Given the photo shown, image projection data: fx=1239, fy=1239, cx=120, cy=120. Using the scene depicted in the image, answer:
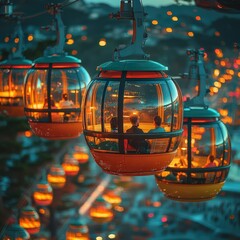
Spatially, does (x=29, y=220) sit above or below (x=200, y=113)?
below

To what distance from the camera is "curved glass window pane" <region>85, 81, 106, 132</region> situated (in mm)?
7984

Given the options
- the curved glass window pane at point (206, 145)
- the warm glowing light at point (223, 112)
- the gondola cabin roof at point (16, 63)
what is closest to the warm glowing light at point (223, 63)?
the warm glowing light at point (223, 112)

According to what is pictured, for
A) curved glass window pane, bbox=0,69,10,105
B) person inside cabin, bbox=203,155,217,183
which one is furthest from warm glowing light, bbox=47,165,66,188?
person inside cabin, bbox=203,155,217,183

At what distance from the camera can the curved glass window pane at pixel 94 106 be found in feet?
26.2

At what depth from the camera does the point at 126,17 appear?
8.17 meters

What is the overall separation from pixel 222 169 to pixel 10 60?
3549 mm

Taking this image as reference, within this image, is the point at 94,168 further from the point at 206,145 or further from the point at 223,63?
the point at 206,145

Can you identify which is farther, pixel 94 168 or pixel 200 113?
pixel 94 168

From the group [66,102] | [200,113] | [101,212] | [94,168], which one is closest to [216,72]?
[101,212]

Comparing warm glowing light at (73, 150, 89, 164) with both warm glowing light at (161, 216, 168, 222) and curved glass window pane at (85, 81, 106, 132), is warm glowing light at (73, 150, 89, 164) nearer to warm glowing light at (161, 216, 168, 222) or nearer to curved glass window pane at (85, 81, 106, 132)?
warm glowing light at (161, 216, 168, 222)

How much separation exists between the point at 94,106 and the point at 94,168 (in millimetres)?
42098

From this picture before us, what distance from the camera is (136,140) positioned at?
796 cm

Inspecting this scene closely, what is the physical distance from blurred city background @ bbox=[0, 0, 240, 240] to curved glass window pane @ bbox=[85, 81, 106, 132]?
968 centimetres

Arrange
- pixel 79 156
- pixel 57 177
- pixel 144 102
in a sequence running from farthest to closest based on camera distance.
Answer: pixel 79 156
pixel 57 177
pixel 144 102
